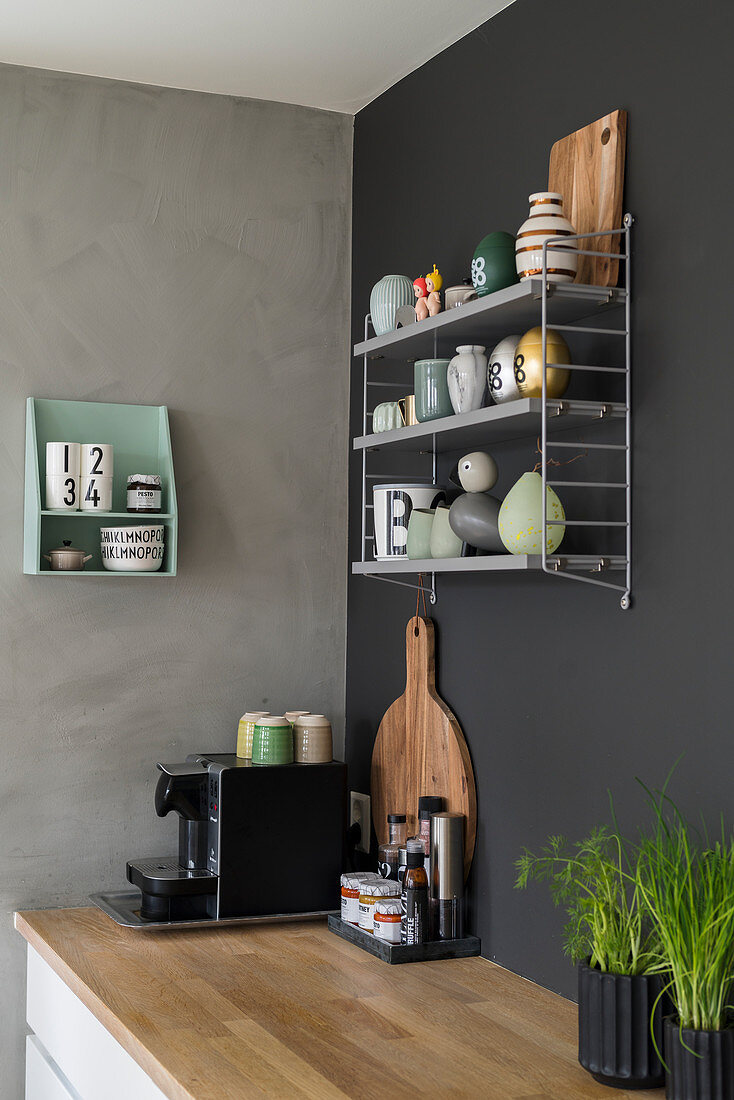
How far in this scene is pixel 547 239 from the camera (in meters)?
1.81

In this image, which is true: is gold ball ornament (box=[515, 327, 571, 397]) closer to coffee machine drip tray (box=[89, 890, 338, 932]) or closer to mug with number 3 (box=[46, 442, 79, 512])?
mug with number 3 (box=[46, 442, 79, 512])

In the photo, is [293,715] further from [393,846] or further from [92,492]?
[92,492]

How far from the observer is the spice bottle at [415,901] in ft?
7.16

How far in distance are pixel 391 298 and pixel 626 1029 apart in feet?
4.53

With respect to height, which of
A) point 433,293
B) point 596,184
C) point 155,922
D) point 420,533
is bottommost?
point 155,922

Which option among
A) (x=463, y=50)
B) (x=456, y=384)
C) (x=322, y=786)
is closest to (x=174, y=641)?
(x=322, y=786)

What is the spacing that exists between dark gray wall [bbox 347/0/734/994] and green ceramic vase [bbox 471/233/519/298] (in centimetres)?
20

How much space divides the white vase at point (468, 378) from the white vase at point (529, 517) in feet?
0.69

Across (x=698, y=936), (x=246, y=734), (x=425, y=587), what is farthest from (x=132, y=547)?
(x=698, y=936)

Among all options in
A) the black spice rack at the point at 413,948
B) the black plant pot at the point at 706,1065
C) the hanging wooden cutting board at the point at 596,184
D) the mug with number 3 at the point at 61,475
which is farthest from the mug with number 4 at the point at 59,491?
the black plant pot at the point at 706,1065

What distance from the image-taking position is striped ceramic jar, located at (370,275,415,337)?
2309mm

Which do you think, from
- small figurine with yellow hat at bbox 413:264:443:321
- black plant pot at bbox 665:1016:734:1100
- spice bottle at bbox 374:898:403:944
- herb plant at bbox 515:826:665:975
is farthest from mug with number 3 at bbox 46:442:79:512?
black plant pot at bbox 665:1016:734:1100

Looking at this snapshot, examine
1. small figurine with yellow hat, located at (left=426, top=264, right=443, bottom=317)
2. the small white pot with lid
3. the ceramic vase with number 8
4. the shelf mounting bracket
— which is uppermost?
small figurine with yellow hat, located at (left=426, top=264, right=443, bottom=317)

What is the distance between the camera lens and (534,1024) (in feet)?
6.07
